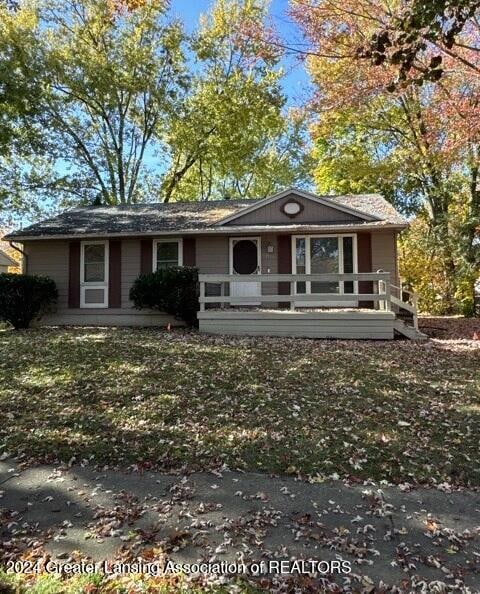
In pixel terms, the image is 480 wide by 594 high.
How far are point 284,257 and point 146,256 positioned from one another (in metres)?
3.89

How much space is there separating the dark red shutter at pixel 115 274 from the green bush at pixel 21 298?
1.72m

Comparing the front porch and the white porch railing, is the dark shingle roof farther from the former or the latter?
the front porch

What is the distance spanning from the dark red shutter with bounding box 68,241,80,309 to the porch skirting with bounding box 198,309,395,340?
4.32m

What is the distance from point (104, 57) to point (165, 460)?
69.8 feet

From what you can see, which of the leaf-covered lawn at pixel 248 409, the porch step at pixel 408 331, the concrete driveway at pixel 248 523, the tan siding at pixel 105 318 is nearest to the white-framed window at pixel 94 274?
the tan siding at pixel 105 318

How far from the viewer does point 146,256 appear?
12.2 m

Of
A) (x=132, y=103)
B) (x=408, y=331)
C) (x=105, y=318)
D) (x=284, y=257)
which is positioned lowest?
(x=408, y=331)

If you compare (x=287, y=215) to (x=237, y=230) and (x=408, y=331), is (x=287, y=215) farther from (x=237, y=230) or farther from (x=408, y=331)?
(x=408, y=331)

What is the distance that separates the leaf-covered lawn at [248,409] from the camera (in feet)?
12.2

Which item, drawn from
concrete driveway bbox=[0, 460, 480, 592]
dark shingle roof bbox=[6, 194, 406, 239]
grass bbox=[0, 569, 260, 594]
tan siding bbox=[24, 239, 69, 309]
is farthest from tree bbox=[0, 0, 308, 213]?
grass bbox=[0, 569, 260, 594]

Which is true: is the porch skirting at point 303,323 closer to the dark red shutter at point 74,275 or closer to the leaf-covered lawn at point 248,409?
the leaf-covered lawn at point 248,409

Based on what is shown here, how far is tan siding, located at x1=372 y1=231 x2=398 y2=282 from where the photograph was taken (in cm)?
1123

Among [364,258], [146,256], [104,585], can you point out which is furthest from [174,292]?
[104,585]

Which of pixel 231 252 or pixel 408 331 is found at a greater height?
pixel 231 252
